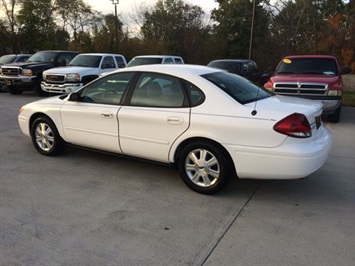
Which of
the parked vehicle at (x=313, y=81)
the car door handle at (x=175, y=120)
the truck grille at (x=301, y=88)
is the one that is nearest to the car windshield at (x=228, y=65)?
the parked vehicle at (x=313, y=81)

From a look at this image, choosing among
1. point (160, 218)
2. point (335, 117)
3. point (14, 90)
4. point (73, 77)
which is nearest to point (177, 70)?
point (160, 218)

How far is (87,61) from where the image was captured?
44.8ft

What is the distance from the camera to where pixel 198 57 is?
122 ft

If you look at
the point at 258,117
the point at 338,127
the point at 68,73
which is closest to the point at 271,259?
the point at 258,117

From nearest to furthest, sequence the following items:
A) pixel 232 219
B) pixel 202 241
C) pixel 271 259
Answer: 1. pixel 271 259
2. pixel 202 241
3. pixel 232 219

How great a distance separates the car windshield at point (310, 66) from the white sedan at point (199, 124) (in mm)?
5611

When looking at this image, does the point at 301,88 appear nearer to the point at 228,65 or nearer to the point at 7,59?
the point at 228,65

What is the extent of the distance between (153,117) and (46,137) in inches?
85.4

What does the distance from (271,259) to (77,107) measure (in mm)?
3492

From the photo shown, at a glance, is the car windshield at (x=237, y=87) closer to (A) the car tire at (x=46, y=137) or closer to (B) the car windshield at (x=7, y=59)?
(A) the car tire at (x=46, y=137)

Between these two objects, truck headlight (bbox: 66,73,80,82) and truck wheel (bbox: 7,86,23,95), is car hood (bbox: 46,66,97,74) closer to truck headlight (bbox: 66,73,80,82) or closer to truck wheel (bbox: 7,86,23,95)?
truck headlight (bbox: 66,73,80,82)

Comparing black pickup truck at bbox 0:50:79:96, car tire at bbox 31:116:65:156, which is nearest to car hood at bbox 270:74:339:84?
car tire at bbox 31:116:65:156

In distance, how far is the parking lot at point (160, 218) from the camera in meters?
3.05

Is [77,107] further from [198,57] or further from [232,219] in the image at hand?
[198,57]
